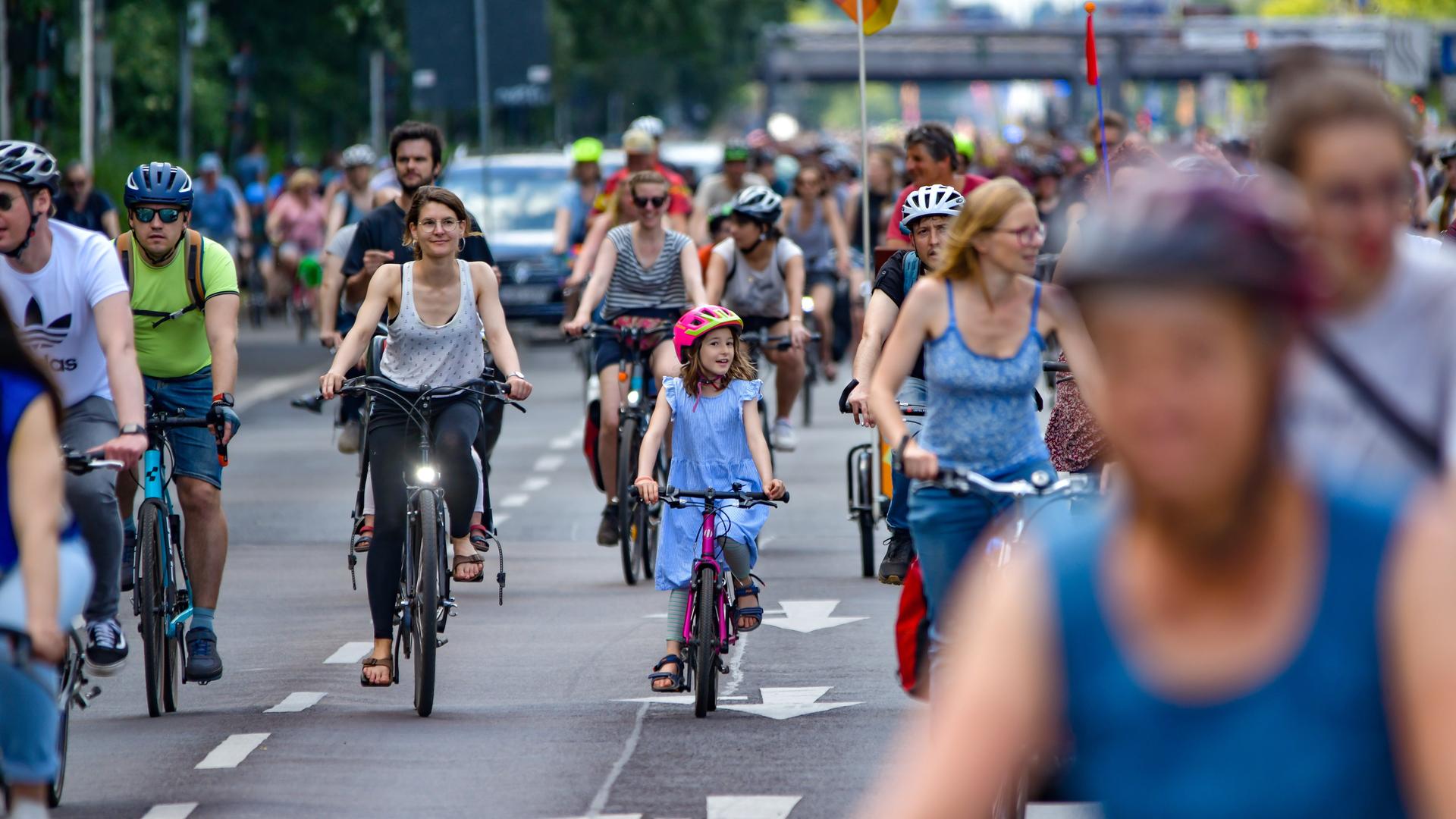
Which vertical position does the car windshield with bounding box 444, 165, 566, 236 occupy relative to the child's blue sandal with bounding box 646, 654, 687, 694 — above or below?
above

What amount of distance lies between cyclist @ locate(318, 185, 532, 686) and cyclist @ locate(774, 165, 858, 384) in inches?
397

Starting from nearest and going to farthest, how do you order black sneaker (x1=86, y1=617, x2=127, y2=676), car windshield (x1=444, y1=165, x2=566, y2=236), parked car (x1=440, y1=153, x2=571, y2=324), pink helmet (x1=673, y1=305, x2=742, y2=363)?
black sneaker (x1=86, y1=617, x2=127, y2=676) < pink helmet (x1=673, y1=305, x2=742, y2=363) < parked car (x1=440, y1=153, x2=571, y2=324) < car windshield (x1=444, y1=165, x2=566, y2=236)

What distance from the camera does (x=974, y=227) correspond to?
5.85 metres

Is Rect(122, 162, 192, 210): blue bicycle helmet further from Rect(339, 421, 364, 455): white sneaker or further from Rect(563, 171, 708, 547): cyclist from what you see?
Rect(339, 421, 364, 455): white sneaker

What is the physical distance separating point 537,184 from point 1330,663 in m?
27.1

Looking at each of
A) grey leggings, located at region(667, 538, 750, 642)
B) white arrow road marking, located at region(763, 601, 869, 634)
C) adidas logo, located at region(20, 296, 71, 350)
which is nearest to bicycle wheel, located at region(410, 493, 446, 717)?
grey leggings, located at region(667, 538, 750, 642)

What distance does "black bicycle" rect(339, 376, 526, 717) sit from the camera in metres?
7.95

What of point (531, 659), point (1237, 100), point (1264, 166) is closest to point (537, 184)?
point (531, 659)

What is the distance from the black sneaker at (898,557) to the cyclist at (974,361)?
11.7 ft

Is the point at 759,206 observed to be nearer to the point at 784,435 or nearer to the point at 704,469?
the point at 784,435

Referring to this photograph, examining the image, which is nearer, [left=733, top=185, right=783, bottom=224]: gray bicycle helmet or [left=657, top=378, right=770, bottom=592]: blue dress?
[left=657, top=378, right=770, bottom=592]: blue dress

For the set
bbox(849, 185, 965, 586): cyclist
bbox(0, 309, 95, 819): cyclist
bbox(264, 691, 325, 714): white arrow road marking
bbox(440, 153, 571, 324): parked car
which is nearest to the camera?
bbox(0, 309, 95, 819): cyclist

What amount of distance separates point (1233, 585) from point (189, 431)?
668 centimetres

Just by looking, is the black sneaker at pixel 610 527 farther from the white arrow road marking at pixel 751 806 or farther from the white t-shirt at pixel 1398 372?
the white t-shirt at pixel 1398 372
